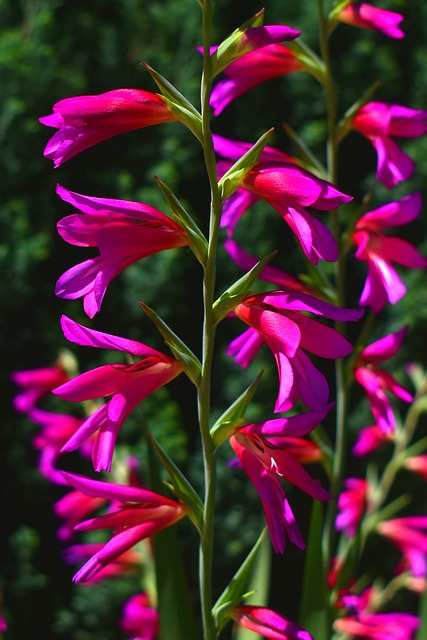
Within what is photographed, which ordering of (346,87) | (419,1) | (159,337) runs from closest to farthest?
(159,337)
(346,87)
(419,1)

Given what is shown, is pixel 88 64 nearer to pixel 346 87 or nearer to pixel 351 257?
pixel 346 87

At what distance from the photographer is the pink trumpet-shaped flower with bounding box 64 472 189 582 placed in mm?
844

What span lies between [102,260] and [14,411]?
67.4 inches

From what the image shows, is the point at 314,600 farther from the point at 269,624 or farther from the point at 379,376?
the point at 379,376

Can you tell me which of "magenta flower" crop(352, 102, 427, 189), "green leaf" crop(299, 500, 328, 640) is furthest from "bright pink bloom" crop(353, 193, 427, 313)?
"green leaf" crop(299, 500, 328, 640)

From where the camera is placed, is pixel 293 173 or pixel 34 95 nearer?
pixel 293 173

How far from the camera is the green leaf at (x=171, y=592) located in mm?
1025

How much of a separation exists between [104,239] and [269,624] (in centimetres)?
42

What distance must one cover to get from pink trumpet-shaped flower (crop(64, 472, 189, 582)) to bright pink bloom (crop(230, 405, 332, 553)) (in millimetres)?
100

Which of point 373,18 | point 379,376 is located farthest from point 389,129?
point 379,376

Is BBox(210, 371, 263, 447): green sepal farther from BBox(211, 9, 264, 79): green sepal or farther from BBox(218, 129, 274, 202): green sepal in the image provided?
BBox(211, 9, 264, 79): green sepal

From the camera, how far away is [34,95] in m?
2.41

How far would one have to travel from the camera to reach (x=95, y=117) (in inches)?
33.0

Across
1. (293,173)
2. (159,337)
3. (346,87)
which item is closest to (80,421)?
(159,337)
